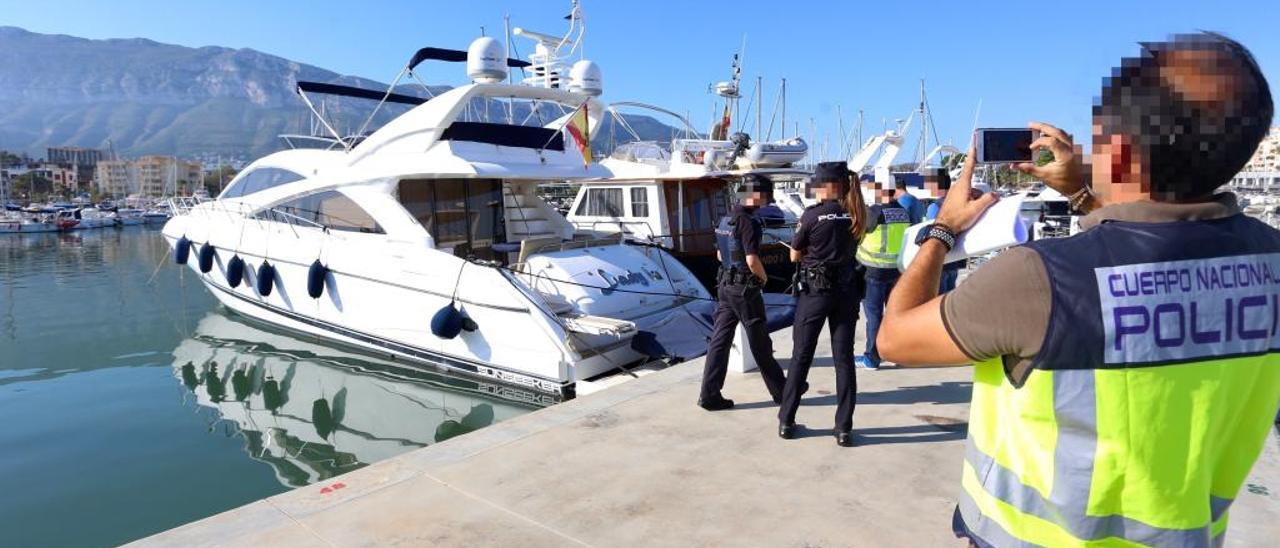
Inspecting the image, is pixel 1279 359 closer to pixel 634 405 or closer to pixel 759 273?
pixel 759 273

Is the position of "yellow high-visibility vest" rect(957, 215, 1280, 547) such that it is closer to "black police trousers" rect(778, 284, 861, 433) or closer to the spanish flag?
"black police trousers" rect(778, 284, 861, 433)

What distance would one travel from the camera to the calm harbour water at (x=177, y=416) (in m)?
5.44

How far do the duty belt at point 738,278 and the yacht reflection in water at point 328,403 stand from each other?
333 cm

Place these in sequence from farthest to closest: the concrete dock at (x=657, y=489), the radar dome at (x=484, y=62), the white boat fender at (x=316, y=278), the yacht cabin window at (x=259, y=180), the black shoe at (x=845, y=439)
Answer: the yacht cabin window at (x=259, y=180) → the radar dome at (x=484, y=62) → the white boat fender at (x=316, y=278) → the black shoe at (x=845, y=439) → the concrete dock at (x=657, y=489)

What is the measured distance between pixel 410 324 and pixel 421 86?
461 cm

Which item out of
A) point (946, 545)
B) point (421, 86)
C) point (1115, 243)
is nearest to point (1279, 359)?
point (1115, 243)

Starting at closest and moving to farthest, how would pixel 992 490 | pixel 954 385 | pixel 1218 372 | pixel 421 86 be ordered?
pixel 1218 372, pixel 992 490, pixel 954 385, pixel 421 86

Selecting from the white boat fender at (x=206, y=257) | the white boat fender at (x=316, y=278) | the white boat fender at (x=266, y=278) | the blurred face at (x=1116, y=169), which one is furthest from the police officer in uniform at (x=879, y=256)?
the white boat fender at (x=206, y=257)

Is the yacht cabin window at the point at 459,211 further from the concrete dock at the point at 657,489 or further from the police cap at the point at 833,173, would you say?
the police cap at the point at 833,173

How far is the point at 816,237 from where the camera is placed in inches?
170

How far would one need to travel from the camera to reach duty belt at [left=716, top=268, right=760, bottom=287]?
475 cm

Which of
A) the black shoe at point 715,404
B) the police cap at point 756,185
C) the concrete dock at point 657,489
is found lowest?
the concrete dock at point 657,489

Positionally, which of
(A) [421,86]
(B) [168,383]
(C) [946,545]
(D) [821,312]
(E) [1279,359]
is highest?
(A) [421,86]

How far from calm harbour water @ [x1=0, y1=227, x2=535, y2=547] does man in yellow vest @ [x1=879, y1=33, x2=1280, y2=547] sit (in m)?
5.51
